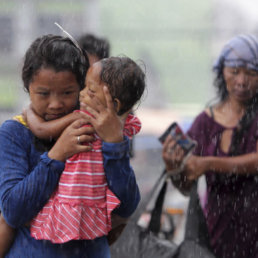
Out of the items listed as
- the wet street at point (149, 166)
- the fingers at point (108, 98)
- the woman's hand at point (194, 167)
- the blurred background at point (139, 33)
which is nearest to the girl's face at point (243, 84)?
the woman's hand at point (194, 167)

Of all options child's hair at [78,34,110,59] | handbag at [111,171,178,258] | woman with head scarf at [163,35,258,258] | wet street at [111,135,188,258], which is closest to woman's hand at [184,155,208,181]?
woman with head scarf at [163,35,258,258]

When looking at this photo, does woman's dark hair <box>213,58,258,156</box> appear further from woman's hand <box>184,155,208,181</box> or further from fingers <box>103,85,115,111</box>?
fingers <box>103,85,115,111</box>

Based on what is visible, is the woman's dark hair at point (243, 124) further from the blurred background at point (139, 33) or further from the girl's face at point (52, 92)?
the blurred background at point (139, 33)

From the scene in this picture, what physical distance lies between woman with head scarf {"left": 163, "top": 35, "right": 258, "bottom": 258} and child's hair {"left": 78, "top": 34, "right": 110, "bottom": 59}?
28.7 inches

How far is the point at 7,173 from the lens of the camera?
1.69 meters

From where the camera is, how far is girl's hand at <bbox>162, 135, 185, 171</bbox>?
112 inches

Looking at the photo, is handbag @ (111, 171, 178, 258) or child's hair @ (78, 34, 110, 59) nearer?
handbag @ (111, 171, 178, 258)

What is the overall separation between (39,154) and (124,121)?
33 cm

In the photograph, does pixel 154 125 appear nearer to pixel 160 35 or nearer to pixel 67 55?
pixel 160 35

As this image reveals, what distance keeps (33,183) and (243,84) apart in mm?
1692

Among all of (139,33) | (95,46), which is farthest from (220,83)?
(139,33)

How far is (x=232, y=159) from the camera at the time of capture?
2.78 metres

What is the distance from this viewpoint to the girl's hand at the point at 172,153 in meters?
2.84

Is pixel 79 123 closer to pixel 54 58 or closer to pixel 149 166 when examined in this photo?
pixel 54 58
